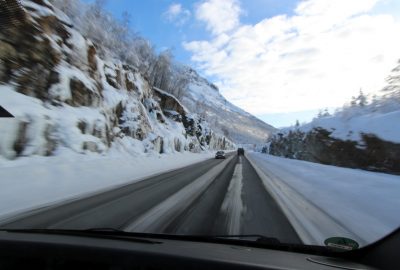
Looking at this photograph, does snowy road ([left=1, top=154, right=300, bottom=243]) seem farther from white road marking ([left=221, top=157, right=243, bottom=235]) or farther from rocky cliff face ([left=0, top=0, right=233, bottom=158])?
rocky cliff face ([left=0, top=0, right=233, bottom=158])

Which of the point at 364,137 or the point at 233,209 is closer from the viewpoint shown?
the point at 233,209

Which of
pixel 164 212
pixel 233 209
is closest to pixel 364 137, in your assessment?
pixel 233 209

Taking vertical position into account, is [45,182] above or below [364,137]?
below

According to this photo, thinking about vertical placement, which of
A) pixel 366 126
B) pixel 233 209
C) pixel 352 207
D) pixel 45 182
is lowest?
pixel 45 182

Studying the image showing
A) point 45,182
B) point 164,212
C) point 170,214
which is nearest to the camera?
point 170,214

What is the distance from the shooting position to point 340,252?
145 inches

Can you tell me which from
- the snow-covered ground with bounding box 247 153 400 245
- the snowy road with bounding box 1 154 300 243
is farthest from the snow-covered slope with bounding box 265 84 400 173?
the snowy road with bounding box 1 154 300 243

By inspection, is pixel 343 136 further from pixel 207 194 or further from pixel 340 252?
pixel 340 252

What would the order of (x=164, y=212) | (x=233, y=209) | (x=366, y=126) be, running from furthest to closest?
(x=366, y=126) < (x=233, y=209) < (x=164, y=212)

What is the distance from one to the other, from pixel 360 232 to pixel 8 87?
18.5m

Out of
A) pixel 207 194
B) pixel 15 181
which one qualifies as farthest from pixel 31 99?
pixel 207 194

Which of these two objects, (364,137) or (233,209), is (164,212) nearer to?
(233,209)

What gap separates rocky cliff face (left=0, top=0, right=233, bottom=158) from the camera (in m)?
19.1

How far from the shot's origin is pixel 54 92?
2442 cm
